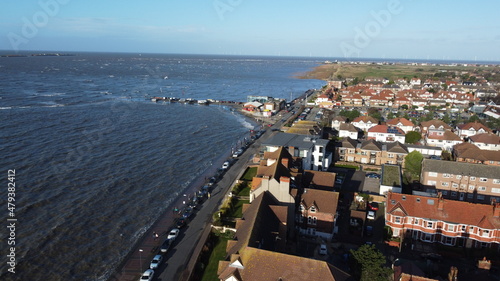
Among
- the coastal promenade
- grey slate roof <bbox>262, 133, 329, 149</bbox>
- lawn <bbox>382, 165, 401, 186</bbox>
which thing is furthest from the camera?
grey slate roof <bbox>262, 133, 329, 149</bbox>

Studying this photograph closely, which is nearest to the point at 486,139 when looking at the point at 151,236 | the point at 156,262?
the point at 151,236

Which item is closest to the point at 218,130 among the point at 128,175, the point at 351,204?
the point at 128,175

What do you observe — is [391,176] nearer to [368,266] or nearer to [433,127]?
[368,266]

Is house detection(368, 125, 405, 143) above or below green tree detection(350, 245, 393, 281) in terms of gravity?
above

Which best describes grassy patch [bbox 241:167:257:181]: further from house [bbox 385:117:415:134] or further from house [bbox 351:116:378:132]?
house [bbox 385:117:415:134]

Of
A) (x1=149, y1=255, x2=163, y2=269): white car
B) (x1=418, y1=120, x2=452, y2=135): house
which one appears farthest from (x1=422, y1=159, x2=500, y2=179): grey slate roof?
(x1=149, y1=255, x2=163, y2=269): white car

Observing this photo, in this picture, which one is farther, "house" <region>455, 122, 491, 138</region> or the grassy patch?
"house" <region>455, 122, 491, 138</region>

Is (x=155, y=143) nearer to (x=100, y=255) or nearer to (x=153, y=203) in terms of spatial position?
(x=153, y=203)
